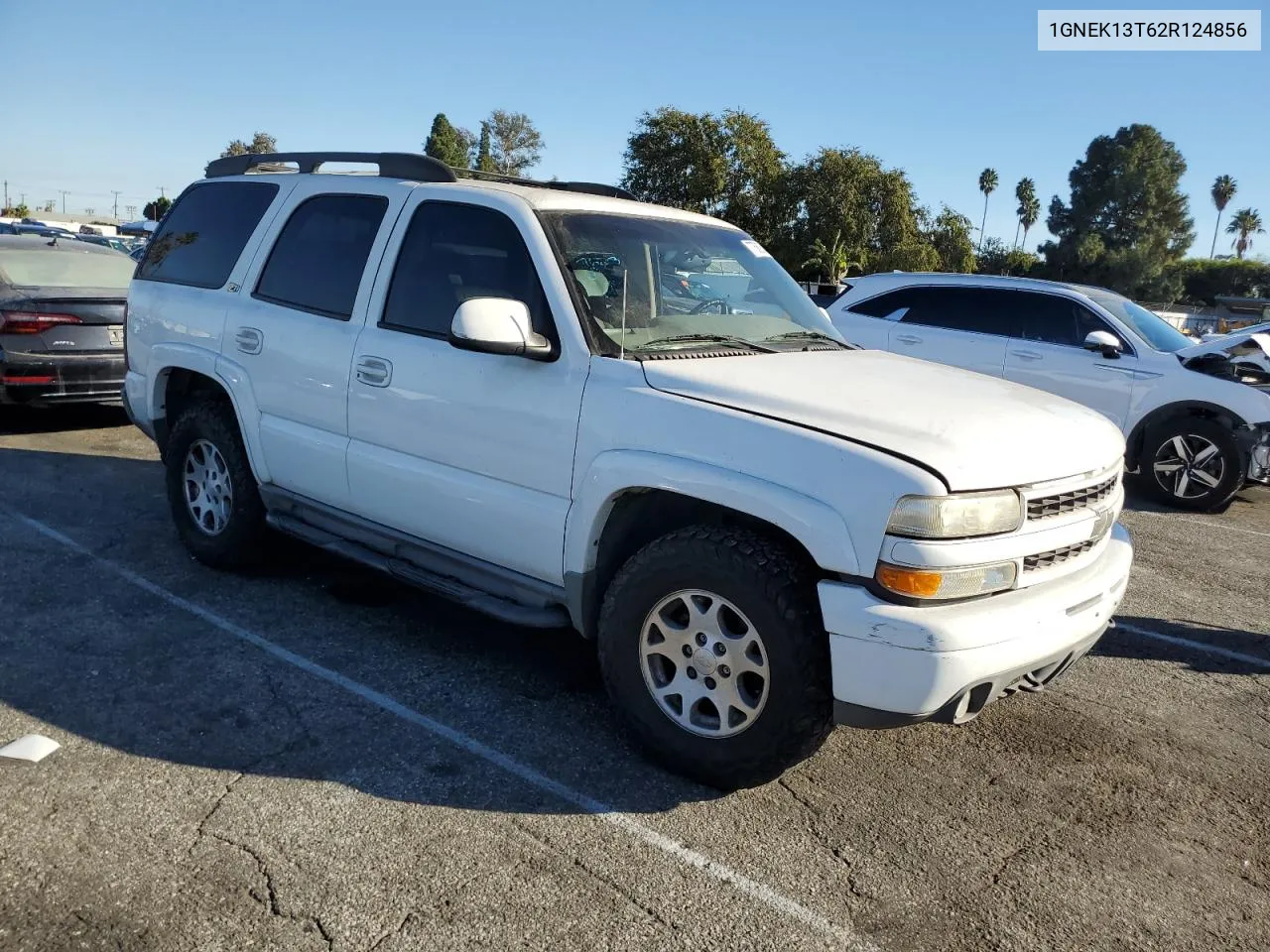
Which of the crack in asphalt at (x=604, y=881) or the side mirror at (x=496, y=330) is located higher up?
the side mirror at (x=496, y=330)

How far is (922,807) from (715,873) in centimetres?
84

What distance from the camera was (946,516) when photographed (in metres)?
2.79

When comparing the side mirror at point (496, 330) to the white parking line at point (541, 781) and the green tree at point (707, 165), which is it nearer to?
the white parking line at point (541, 781)

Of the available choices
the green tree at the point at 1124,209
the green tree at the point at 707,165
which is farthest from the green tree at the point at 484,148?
A: the green tree at the point at 1124,209

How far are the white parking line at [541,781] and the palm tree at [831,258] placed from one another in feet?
178

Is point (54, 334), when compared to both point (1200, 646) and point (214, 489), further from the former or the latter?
point (1200, 646)

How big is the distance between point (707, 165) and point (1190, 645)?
189 feet

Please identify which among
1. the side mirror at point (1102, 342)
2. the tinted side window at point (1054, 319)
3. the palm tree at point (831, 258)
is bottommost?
the side mirror at point (1102, 342)

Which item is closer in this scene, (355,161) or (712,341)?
(712,341)

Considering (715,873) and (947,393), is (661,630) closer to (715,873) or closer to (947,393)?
(715,873)

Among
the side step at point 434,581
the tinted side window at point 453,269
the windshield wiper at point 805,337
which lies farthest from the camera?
the windshield wiper at point 805,337

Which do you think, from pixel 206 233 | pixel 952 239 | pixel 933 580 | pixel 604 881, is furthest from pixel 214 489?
pixel 952 239

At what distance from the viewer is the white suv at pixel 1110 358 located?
8180mm

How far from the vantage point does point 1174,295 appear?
82562 millimetres
